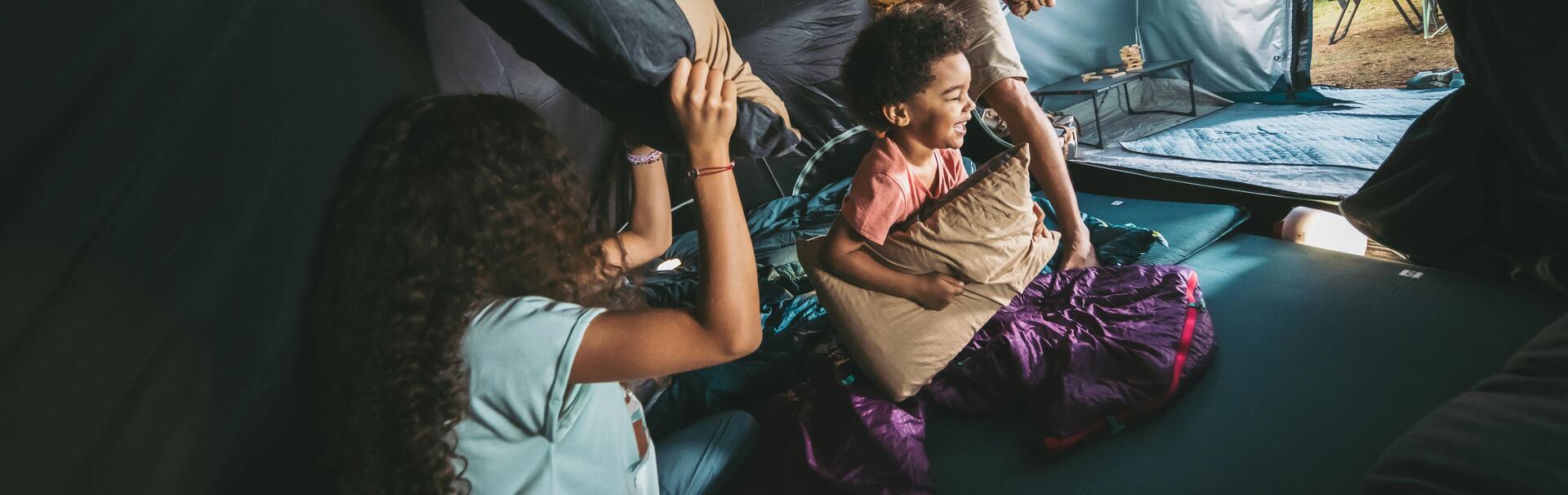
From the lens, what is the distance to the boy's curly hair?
50.5 inches

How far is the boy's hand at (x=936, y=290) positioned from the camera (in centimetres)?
127

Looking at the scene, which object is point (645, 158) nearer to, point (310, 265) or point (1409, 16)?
point (310, 265)

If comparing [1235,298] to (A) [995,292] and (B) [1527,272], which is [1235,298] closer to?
(B) [1527,272]

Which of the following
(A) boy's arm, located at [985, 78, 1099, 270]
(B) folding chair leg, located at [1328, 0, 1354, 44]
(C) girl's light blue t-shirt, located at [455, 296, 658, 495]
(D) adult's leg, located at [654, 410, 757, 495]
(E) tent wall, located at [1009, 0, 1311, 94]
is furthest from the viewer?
(B) folding chair leg, located at [1328, 0, 1354, 44]

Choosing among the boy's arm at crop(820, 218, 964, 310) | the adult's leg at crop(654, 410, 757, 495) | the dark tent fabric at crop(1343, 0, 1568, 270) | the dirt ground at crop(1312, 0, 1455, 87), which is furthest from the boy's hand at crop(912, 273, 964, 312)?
the dirt ground at crop(1312, 0, 1455, 87)

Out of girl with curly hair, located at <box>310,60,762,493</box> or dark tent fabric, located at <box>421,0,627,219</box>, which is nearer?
girl with curly hair, located at <box>310,60,762,493</box>

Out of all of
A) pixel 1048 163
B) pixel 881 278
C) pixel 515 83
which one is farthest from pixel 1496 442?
pixel 515 83

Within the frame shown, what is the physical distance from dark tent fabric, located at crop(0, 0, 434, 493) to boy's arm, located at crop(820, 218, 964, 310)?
0.76m

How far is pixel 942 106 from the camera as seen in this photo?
1.30m

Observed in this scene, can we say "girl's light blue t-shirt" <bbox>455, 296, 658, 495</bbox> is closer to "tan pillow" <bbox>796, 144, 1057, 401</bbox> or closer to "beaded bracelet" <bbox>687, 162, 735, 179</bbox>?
"beaded bracelet" <bbox>687, 162, 735, 179</bbox>

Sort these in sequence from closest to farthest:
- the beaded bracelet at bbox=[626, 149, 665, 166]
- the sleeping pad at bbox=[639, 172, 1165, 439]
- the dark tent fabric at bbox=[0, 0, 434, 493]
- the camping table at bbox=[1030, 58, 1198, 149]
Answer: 1. the dark tent fabric at bbox=[0, 0, 434, 493]
2. the beaded bracelet at bbox=[626, 149, 665, 166]
3. the sleeping pad at bbox=[639, 172, 1165, 439]
4. the camping table at bbox=[1030, 58, 1198, 149]

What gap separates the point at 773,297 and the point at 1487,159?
4.67ft

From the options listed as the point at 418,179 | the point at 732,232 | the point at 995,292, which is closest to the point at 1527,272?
the point at 995,292

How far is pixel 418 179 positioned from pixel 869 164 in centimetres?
81
